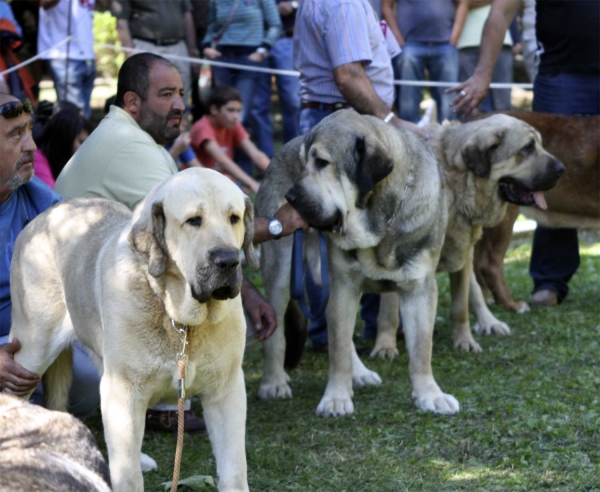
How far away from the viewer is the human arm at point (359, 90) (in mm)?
5875

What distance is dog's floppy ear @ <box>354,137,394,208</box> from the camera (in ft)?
16.4

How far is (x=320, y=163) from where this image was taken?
5094 millimetres

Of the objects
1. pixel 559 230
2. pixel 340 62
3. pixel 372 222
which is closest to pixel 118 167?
pixel 372 222

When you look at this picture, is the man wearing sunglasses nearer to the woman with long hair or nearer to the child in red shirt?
the woman with long hair

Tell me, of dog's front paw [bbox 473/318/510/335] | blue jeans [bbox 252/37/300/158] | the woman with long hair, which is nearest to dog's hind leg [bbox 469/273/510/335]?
dog's front paw [bbox 473/318/510/335]

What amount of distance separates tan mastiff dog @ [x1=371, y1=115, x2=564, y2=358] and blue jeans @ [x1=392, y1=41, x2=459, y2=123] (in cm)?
317

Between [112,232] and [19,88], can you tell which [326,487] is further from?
[19,88]

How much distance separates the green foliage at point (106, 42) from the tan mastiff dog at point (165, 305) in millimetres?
12421

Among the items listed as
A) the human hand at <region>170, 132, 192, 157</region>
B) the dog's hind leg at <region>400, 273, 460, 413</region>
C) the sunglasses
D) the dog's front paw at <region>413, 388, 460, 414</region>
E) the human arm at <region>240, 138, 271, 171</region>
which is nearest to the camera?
the sunglasses

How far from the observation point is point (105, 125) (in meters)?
5.07

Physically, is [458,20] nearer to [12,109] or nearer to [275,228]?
[275,228]

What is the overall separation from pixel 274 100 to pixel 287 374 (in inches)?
539

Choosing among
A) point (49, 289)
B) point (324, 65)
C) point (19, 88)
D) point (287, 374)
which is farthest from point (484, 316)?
point (19, 88)

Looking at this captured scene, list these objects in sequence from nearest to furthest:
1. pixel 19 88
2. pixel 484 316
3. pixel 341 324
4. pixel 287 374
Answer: pixel 341 324
pixel 287 374
pixel 484 316
pixel 19 88
